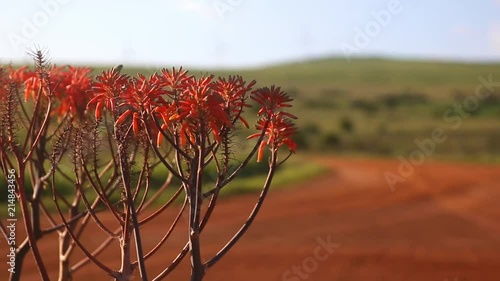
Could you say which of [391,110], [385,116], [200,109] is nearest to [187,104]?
[200,109]

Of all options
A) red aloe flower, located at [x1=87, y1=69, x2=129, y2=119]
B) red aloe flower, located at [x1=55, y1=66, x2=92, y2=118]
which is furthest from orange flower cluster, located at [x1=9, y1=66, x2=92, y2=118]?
red aloe flower, located at [x1=87, y1=69, x2=129, y2=119]

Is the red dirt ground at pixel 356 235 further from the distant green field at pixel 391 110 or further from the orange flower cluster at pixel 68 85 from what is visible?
the orange flower cluster at pixel 68 85

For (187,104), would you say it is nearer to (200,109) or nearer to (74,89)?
(200,109)

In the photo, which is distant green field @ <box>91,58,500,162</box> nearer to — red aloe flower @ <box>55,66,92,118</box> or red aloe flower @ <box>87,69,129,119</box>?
red aloe flower @ <box>55,66,92,118</box>

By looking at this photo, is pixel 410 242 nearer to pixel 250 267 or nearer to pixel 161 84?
pixel 250 267

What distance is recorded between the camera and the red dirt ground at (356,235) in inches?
475

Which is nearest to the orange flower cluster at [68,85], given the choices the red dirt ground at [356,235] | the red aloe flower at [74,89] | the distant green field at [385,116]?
the red aloe flower at [74,89]

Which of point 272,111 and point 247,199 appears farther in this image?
point 247,199

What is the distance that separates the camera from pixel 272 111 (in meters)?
3.55

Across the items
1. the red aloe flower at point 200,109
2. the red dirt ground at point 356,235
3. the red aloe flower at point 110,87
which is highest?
the red aloe flower at point 110,87

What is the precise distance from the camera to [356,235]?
1512 centimetres

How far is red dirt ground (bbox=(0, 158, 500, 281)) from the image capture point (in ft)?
39.5

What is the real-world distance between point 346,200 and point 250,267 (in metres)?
7.73

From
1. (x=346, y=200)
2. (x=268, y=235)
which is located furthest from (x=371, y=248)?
(x=346, y=200)
